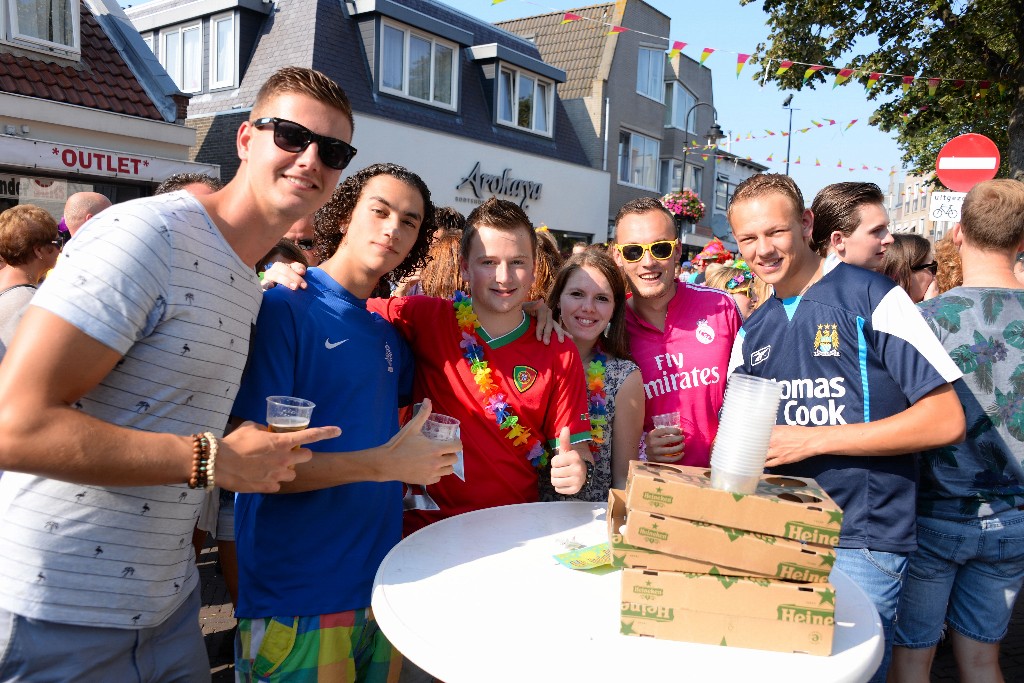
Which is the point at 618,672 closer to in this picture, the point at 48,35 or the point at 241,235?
the point at 241,235

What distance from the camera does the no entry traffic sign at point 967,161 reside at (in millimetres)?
7000

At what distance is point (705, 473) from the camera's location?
5.68 feet

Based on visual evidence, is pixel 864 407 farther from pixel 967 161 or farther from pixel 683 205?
pixel 683 205

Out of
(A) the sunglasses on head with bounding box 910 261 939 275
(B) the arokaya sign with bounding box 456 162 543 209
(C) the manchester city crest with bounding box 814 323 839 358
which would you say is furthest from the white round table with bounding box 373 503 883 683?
(B) the arokaya sign with bounding box 456 162 543 209

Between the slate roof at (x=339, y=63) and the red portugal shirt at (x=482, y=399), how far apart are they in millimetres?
12176

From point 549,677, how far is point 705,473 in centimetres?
62

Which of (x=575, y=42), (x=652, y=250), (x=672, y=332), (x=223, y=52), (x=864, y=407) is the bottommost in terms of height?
(x=864, y=407)

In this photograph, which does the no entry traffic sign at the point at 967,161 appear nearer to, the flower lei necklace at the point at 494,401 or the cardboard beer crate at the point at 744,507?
the flower lei necklace at the point at 494,401

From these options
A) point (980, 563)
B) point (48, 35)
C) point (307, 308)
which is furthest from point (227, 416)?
point (48, 35)

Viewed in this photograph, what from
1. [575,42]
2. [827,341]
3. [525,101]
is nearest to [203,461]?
[827,341]

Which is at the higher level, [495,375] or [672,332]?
[672,332]

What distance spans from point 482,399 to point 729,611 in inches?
46.9

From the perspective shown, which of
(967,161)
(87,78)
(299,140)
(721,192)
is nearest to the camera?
(299,140)

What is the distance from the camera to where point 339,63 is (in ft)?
46.6
